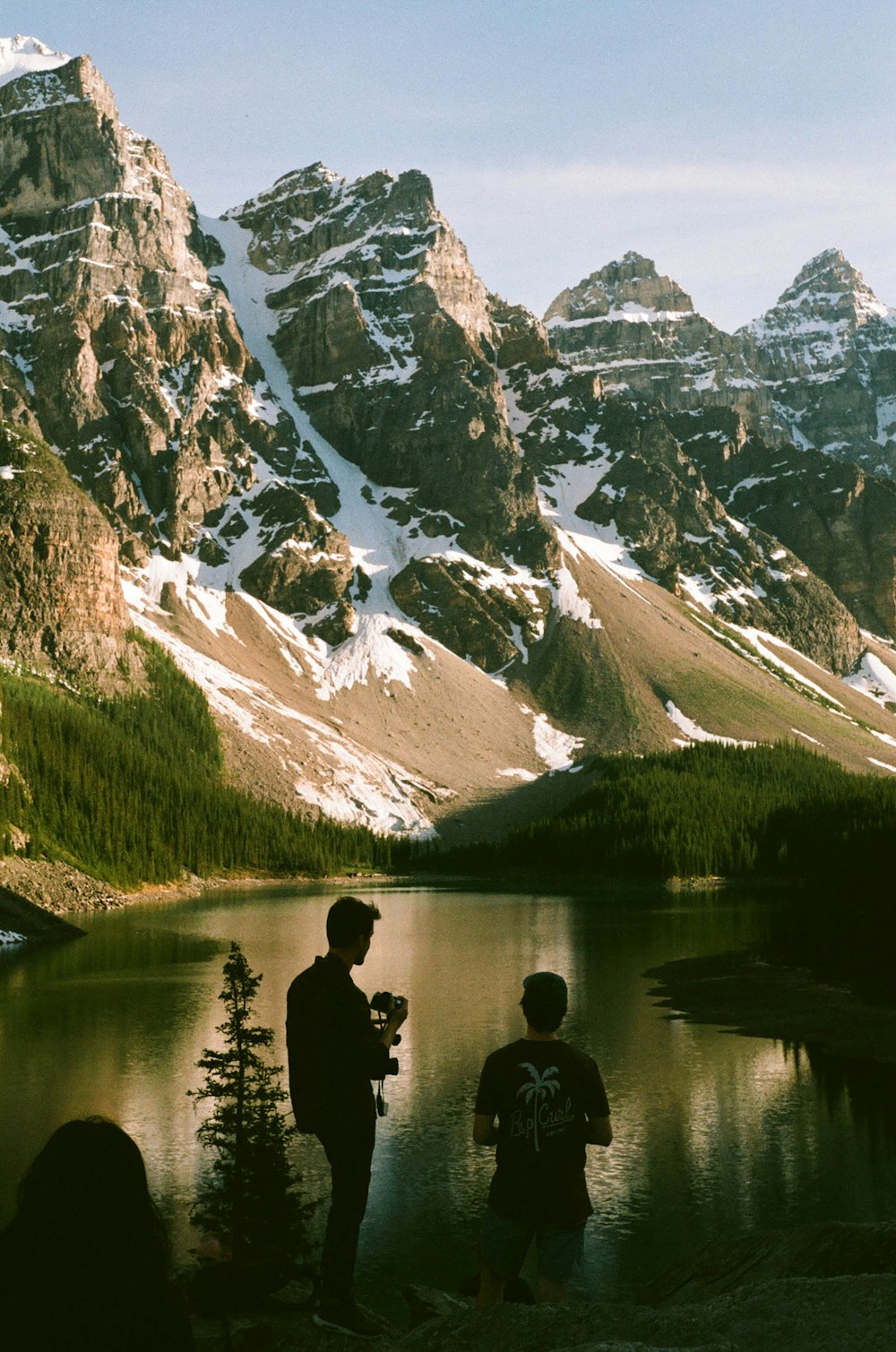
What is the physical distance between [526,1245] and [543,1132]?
1.29 m

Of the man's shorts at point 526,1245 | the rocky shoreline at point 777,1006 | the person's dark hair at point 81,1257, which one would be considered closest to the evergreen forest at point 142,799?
the rocky shoreline at point 777,1006

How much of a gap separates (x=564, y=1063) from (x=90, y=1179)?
6.00m

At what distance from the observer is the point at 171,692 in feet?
640

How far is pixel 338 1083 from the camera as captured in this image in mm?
12469

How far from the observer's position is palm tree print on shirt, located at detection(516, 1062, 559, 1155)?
11508 mm

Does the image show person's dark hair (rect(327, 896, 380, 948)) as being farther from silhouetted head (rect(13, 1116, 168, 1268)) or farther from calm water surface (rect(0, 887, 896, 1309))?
calm water surface (rect(0, 887, 896, 1309))

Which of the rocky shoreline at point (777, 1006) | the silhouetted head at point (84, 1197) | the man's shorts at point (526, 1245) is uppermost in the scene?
the silhouetted head at point (84, 1197)

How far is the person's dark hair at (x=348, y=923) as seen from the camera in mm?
12984

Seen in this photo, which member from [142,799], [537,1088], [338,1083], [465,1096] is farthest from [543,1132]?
[142,799]

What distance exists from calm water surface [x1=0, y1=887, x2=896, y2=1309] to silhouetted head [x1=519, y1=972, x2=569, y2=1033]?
11289 millimetres

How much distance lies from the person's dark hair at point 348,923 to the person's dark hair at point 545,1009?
1.97 m

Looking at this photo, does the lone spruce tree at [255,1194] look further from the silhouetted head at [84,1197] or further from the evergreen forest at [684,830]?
the evergreen forest at [684,830]

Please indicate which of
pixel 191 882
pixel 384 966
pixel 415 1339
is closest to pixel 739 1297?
pixel 415 1339

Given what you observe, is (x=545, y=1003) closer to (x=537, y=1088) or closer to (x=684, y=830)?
(x=537, y=1088)
